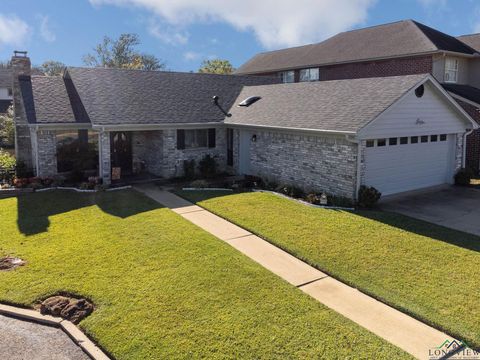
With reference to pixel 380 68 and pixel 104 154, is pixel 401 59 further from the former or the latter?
pixel 104 154

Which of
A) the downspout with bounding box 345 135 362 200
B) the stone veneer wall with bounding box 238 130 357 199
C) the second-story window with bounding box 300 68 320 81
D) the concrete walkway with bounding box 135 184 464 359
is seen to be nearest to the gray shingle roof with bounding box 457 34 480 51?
the second-story window with bounding box 300 68 320 81

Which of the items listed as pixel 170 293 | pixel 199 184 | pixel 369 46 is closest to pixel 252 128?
pixel 199 184

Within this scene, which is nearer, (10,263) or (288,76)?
(10,263)

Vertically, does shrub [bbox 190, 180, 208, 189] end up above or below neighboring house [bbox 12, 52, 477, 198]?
below

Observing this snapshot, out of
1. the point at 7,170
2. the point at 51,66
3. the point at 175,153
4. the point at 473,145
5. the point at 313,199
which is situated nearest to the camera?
the point at 313,199

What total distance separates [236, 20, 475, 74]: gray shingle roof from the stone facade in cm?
1894

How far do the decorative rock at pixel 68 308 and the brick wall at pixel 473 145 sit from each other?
727 inches

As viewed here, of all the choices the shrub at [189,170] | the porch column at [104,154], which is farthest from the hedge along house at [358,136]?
the porch column at [104,154]

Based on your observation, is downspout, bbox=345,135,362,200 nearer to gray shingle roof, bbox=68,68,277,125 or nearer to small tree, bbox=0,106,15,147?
gray shingle roof, bbox=68,68,277,125

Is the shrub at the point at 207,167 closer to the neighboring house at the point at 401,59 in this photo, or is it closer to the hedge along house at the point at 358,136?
the hedge along house at the point at 358,136

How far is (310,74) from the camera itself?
97.7 ft

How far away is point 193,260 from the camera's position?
8336 millimetres

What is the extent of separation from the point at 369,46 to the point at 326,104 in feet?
45.1

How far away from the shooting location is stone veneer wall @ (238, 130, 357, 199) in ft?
42.5
